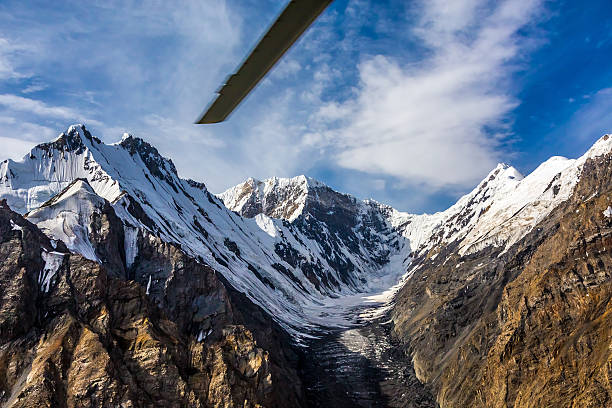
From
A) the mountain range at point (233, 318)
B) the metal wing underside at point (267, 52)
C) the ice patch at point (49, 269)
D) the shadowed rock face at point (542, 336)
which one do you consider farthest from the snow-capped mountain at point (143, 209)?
the metal wing underside at point (267, 52)

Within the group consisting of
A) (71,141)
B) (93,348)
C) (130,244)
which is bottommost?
(93,348)

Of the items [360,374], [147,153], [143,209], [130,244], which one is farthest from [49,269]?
[147,153]

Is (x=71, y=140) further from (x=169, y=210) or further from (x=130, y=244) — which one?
(x=130, y=244)

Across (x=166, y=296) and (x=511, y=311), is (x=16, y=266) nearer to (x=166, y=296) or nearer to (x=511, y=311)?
(x=166, y=296)

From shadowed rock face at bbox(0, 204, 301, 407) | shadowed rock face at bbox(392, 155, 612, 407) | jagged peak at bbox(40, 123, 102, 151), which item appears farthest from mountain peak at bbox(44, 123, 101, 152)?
shadowed rock face at bbox(392, 155, 612, 407)

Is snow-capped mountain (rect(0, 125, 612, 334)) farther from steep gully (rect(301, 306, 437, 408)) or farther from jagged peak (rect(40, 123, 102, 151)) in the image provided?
steep gully (rect(301, 306, 437, 408))

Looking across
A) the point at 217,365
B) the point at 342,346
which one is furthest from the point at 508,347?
the point at 342,346
